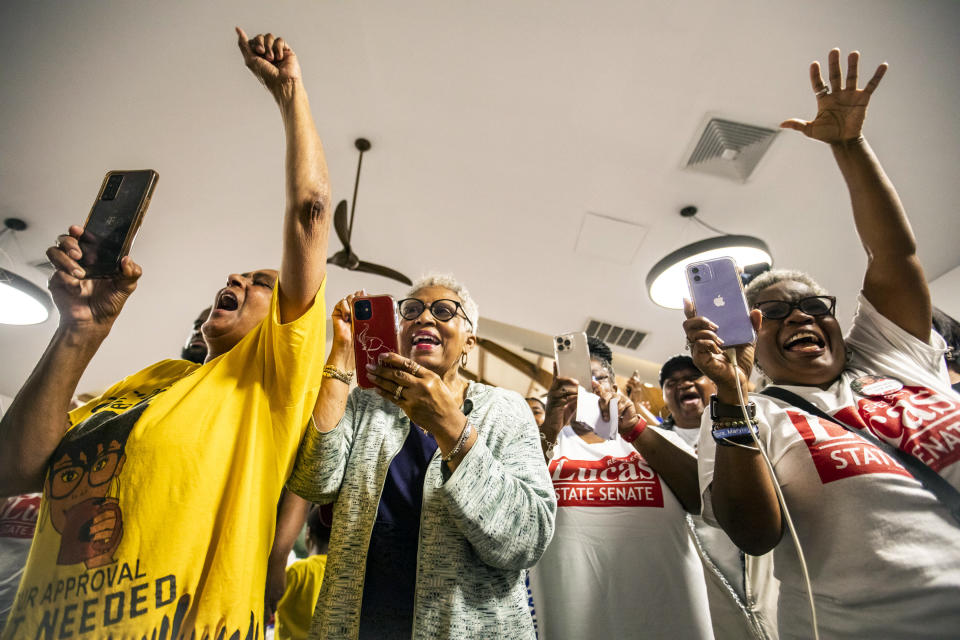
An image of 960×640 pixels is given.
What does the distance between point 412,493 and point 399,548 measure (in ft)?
0.39

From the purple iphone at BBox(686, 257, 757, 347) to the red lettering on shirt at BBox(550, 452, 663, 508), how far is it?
639mm

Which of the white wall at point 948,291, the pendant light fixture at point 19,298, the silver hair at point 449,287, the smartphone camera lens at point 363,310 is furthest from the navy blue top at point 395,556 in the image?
the white wall at point 948,291

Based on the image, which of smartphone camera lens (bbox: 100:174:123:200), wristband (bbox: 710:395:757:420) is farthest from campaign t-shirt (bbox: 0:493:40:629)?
wristband (bbox: 710:395:757:420)

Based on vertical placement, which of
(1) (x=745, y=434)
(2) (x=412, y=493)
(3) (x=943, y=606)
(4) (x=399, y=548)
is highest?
(1) (x=745, y=434)

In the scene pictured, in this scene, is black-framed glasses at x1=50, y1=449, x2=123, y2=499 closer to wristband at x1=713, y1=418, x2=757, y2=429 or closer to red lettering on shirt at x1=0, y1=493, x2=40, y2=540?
red lettering on shirt at x1=0, y1=493, x2=40, y2=540

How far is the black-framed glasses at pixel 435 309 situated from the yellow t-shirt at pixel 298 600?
1.04m

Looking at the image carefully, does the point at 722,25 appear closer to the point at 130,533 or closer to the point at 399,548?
the point at 399,548

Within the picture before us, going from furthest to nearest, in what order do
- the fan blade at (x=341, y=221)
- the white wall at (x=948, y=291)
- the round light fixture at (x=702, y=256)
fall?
1. the white wall at (x=948, y=291)
2. the fan blade at (x=341, y=221)
3. the round light fixture at (x=702, y=256)

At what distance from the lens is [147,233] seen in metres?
3.89

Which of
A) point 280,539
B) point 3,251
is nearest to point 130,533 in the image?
point 280,539

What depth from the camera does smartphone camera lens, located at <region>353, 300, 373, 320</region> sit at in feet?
3.61

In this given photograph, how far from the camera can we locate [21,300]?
346 centimetres

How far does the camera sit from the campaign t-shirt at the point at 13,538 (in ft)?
4.70

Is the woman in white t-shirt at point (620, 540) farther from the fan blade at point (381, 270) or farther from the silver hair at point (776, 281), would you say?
the fan blade at point (381, 270)
